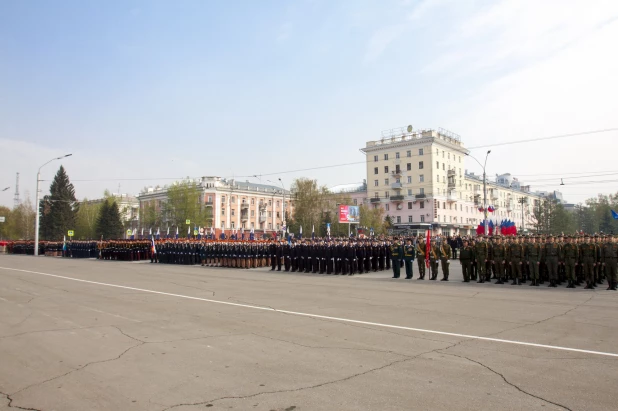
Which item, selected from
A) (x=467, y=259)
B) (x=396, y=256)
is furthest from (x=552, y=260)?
(x=396, y=256)

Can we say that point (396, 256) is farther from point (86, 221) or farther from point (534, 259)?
point (86, 221)

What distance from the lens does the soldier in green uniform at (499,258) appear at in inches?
691

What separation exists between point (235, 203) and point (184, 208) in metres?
12.1

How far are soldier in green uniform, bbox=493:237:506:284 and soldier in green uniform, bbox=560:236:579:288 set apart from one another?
212 cm

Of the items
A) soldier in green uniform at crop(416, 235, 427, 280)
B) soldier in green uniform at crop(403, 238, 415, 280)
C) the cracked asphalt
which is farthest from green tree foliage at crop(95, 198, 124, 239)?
the cracked asphalt

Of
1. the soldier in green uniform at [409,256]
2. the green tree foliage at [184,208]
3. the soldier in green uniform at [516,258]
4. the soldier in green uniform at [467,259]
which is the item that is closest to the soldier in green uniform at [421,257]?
the soldier in green uniform at [409,256]

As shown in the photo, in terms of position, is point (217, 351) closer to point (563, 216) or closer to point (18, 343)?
point (18, 343)

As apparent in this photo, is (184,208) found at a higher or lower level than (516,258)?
higher

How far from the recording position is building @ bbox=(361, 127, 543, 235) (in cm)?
7175

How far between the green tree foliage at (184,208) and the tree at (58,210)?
14296mm

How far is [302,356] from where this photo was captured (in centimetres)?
651

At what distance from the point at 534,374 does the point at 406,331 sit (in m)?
2.82

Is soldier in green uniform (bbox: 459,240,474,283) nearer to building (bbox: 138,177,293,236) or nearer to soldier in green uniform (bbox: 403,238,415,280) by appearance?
soldier in green uniform (bbox: 403,238,415,280)

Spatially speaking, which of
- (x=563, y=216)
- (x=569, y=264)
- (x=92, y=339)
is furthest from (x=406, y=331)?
(x=563, y=216)
